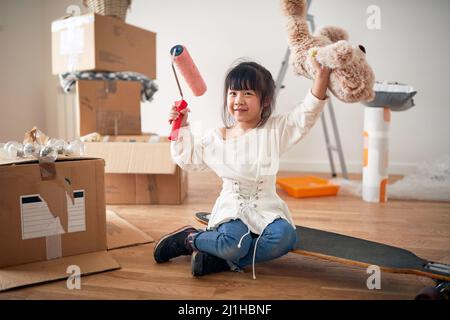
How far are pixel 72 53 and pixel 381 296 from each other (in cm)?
175

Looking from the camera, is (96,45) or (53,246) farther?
(96,45)

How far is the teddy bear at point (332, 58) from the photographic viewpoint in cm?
96

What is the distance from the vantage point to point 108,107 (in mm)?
1992

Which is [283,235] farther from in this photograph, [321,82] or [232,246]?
[321,82]

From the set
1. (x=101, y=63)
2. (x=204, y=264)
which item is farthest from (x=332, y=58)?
(x=101, y=63)

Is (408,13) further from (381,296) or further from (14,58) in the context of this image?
(14,58)

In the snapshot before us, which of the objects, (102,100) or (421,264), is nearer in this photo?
(421,264)

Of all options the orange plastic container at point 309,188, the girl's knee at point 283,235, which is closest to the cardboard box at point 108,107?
the orange plastic container at point 309,188

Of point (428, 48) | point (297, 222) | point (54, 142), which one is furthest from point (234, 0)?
point (54, 142)

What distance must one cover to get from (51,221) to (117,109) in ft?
3.31

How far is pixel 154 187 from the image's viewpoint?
1870mm

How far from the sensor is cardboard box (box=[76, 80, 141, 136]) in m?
1.95

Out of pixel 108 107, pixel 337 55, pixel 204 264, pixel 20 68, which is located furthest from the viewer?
pixel 20 68

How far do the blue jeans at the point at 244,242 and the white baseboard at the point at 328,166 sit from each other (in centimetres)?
179
